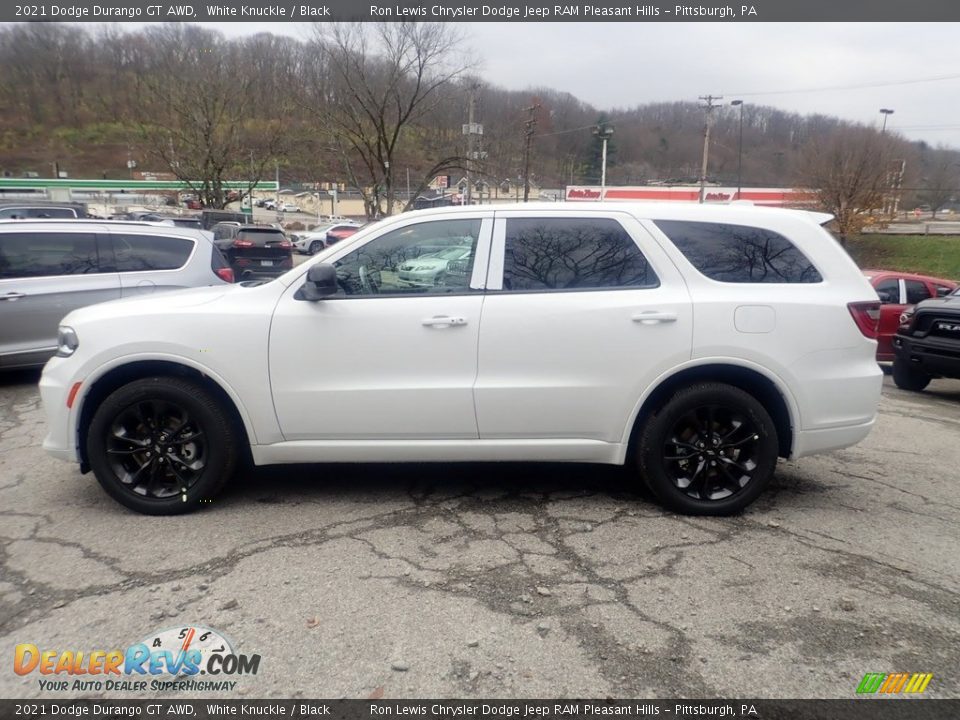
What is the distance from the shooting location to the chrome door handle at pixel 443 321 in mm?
3947

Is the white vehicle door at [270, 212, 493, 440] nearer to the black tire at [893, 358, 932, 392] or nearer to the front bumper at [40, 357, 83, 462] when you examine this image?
the front bumper at [40, 357, 83, 462]

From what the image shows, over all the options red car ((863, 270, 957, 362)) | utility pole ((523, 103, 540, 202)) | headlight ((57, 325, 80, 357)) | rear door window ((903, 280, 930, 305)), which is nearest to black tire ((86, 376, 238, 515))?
headlight ((57, 325, 80, 357))

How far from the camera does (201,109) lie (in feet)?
103

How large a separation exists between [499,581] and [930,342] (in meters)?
7.31

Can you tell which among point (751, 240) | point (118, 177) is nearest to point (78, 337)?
point (751, 240)

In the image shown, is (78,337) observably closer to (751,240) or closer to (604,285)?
(604,285)

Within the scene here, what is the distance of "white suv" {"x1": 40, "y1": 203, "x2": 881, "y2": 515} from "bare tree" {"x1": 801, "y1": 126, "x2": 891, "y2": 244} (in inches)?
1554

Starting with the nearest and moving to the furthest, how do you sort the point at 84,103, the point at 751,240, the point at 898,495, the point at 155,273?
the point at 751,240 → the point at 898,495 → the point at 155,273 → the point at 84,103

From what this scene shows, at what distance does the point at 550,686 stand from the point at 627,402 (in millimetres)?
1825

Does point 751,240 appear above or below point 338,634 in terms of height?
above

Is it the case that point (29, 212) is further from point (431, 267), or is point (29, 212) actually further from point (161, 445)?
point (431, 267)

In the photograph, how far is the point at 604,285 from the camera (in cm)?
405

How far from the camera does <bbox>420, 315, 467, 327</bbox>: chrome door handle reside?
3.95 metres

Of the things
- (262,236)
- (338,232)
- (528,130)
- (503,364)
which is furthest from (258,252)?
(528,130)
